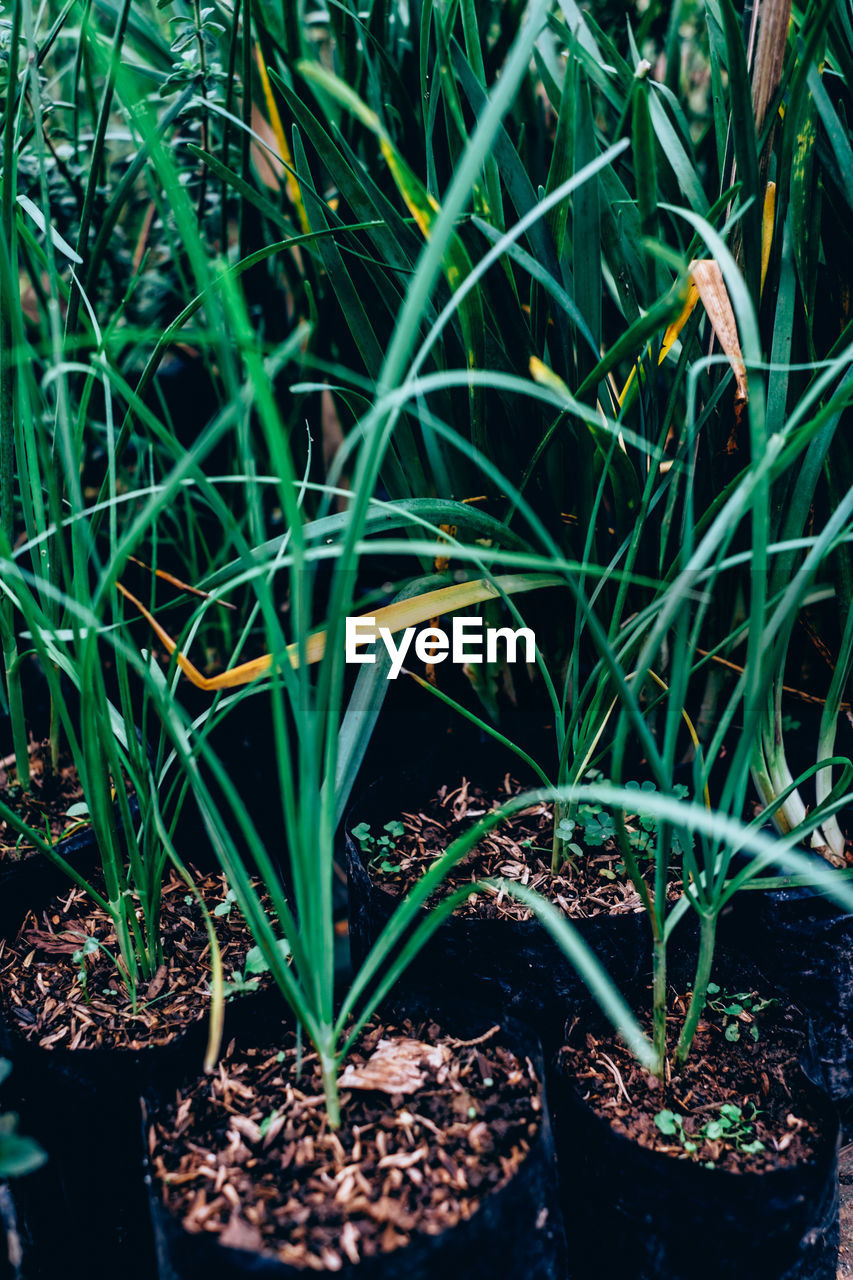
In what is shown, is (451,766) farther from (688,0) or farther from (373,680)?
(688,0)

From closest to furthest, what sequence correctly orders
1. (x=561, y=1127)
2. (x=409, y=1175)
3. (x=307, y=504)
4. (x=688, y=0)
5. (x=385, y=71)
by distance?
1. (x=409, y=1175)
2. (x=561, y=1127)
3. (x=385, y=71)
4. (x=688, y=0)
5. (x=307, y=504)

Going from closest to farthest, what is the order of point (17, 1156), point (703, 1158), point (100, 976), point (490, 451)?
point (17, 1156), point (703, 1158), point (100, 976), point (490, 451)

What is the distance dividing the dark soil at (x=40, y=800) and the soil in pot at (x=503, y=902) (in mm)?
268

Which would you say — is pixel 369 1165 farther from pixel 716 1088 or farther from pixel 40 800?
pixel 40 800

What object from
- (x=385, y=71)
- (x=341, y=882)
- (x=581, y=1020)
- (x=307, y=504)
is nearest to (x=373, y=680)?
(x=341, y=882)

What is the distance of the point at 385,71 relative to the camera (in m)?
0.76

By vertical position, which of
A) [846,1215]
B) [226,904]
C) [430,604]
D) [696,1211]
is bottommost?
[846,1215]

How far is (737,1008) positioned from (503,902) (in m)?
0.19

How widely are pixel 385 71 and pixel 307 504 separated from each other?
1.89 feet

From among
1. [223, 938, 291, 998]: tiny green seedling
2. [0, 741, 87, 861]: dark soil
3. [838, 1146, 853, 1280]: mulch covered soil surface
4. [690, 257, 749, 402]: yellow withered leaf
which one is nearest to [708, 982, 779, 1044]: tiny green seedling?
[838, 1146, 853, 1280]: mulch covered soil surface

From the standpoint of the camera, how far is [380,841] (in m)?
0.72

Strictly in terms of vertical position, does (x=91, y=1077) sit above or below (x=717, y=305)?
below

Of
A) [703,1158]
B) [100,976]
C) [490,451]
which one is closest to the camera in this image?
[703,1158]

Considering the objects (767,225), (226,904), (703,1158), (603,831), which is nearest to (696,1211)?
(703,1158)
